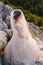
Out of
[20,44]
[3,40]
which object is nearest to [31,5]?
[3,40]

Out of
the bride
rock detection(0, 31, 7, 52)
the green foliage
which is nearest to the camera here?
the bride

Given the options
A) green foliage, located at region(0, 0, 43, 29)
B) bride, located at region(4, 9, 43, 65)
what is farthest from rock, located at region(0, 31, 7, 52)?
green foliage, located at region(0, 0, 43, 29)

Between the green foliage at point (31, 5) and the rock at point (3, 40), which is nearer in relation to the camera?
the rock at point (3, 40)

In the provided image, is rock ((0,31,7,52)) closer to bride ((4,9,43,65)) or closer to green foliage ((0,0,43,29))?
bride ((4,9,43,65))

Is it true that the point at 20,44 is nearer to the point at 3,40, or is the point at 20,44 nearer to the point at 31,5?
the point at 3,40

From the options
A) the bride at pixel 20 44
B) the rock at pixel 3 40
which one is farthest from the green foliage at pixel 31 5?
the bride at pixel 20 44

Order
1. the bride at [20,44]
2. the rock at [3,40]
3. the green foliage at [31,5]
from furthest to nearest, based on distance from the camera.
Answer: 1. the green foliage at [31,5]
2. the rock at [3,40]
3. the bride at [20,44]

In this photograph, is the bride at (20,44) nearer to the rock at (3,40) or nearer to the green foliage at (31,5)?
the rock at (3,40)

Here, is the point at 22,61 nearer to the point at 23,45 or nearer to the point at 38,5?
the point at 23,45

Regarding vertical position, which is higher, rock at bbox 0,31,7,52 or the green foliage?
rock at bbox 0,31,7,52

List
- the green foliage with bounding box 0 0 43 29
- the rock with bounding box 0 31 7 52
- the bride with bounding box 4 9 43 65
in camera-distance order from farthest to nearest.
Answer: the green foliage with bounding box 0 0 43 29 → the rock with bounding box 0 31 7 52 → the bride with bounding box 4 9 43 65

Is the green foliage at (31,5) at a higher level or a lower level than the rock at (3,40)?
lower

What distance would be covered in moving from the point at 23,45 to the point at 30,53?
0.70 feet

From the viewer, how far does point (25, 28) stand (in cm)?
618
